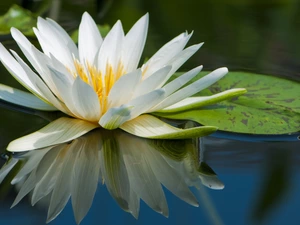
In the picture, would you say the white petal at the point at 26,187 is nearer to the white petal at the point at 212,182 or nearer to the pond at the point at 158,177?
the pond at the point at 158,177

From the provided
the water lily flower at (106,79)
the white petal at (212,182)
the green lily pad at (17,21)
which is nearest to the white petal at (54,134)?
the water lily flower at (106,79)

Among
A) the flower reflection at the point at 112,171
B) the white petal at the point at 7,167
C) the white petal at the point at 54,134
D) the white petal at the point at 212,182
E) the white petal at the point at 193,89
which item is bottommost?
the white petal at the point at 212,182

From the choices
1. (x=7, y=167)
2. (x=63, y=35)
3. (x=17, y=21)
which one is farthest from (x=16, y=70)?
(x=17, y=21)

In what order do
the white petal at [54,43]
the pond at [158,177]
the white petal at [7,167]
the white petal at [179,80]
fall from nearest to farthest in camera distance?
the pond at [158,177], the white petal at [7,167], the white petal at [179,80], the white petal at [54,43]

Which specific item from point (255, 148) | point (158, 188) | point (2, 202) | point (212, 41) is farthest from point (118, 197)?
point (212, 41)

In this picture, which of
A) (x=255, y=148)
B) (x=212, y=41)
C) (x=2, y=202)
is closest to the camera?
(x=2, y=202)

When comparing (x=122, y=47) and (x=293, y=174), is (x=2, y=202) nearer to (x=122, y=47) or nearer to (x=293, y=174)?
(x=122, y=47)

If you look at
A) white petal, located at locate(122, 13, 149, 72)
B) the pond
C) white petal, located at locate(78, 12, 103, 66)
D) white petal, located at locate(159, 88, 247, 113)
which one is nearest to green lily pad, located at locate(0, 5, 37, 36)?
the pond
